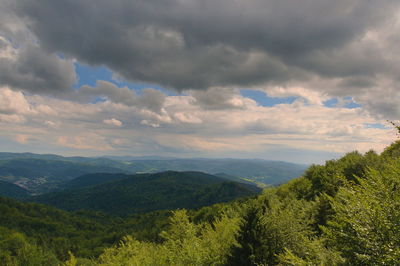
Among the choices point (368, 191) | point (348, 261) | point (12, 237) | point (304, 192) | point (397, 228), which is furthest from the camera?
point (12, 237)

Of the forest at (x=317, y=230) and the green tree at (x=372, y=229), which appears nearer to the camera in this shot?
the green tree at (x=372, y=229)

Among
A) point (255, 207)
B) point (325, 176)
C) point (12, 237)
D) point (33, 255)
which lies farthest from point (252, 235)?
point (12, 237)

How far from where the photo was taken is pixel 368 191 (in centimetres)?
1606

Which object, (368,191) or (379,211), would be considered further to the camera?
(368,191)

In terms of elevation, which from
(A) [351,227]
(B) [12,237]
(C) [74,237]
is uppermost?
(A) [351,227]

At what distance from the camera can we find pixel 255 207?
98.0 ft

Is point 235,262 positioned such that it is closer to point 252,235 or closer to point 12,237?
point 252,235

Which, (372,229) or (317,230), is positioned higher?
(372,229)

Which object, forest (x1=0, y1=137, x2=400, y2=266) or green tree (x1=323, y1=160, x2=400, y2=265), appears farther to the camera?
forest (x1=0, y1=137, x2=400, y2=266)

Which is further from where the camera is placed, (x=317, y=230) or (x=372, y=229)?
(x=317, y=230)

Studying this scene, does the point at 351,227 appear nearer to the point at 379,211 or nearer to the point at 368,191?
the point at 379,211

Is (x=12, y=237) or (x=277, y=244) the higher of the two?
(x=277, y=244)

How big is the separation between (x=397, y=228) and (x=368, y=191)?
3.50 m

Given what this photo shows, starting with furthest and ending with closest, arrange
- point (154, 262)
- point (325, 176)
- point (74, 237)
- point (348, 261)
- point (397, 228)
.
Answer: point (74, 237)
point (325, 176)
point (154, 262)
point (348, 261)
point (397, 228)
